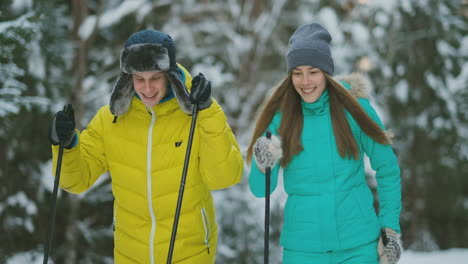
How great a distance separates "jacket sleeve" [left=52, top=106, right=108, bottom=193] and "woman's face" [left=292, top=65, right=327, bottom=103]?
3.59 ft

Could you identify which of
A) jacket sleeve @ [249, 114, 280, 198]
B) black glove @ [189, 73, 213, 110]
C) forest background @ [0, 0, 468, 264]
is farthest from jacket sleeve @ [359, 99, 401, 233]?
forest background @ [0, 0, 468, 264]

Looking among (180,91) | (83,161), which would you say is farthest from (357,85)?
(83,161)

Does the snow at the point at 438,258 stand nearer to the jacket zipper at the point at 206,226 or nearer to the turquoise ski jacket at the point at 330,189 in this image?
the turquoise ski jacket at the point at 330,189

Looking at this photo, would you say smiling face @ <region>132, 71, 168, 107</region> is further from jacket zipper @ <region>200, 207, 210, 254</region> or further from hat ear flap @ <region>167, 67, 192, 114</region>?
jacket zipper @ <region>200, 207, 210, 254</region>

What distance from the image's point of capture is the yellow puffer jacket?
2506 millimetres

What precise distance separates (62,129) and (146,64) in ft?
1.67

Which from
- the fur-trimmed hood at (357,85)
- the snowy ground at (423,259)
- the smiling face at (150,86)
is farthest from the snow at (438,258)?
the smiling face at (150,86)

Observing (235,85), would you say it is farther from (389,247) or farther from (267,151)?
(389,247)

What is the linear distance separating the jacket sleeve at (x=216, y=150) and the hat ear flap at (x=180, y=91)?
73 mm

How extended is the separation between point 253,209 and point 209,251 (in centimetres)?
341

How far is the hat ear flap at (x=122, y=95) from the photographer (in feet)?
8.37

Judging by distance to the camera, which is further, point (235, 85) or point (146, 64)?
point (235, 85)

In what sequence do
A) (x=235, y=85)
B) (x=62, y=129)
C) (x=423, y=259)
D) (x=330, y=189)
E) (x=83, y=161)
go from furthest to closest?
(x=235, y=85), (x=423, y=259), (x=83, y=161), (x=330, y=189), (x=62, y=129)

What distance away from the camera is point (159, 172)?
100 inches
